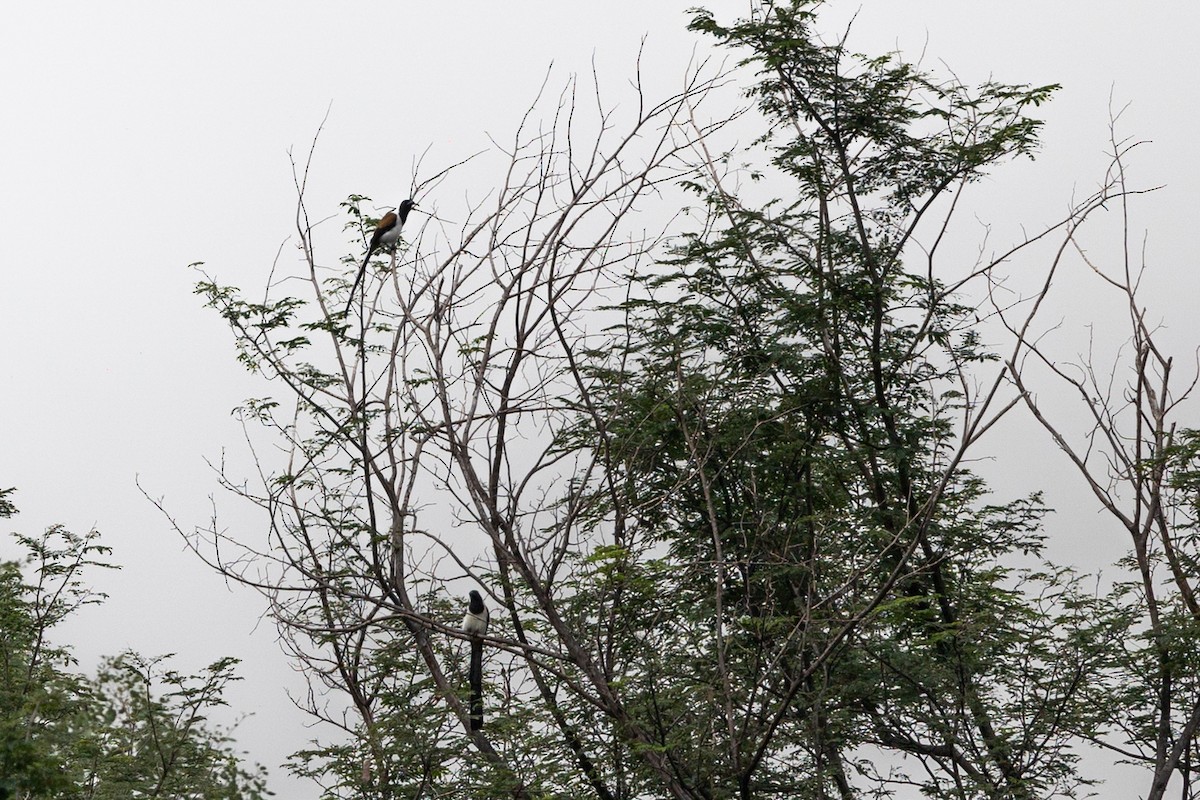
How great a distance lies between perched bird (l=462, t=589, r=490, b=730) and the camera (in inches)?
329

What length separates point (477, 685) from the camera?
8.41 m

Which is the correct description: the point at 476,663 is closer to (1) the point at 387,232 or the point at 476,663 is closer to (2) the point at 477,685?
(2) the point at 477,685

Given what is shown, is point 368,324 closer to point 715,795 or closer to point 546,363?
point 546,363

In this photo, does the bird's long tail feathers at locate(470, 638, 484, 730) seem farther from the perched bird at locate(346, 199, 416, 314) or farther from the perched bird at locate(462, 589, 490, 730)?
the perched bird at locate(346, 199, 416, 314)

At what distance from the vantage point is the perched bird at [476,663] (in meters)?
8.35

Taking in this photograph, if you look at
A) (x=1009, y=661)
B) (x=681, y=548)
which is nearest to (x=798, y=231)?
(x=681, y=548)

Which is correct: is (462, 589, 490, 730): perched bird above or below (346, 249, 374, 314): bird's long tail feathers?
below

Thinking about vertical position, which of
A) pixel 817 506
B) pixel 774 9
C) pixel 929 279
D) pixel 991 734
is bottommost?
pixel 991 734

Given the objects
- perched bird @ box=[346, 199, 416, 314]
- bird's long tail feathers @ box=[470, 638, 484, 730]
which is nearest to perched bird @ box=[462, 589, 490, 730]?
bird's long tail feathers @ box=[470, 638, 484, 730]

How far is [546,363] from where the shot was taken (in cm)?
736

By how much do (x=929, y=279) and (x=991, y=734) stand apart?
158 inches

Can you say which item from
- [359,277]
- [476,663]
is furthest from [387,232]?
[476,663]

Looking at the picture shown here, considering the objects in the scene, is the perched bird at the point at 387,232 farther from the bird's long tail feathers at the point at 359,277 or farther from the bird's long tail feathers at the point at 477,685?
the bird's long tail feathers at the point at 477,685

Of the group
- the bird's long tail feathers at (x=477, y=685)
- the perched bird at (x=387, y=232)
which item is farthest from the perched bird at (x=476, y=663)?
the perched bird at (x=387, y=232)
